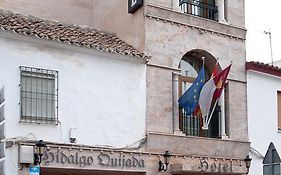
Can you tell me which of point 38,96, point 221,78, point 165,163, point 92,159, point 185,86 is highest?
point 221,78

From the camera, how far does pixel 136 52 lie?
16.8m

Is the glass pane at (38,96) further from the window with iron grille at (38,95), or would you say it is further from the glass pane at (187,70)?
the glass pane at (187,70)

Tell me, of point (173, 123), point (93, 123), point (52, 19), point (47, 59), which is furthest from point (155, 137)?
point (52, 19)

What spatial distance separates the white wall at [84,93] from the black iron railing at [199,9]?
112 inches

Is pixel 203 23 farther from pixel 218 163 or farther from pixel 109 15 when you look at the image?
pixel 218 163

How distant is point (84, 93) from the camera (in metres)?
15.6

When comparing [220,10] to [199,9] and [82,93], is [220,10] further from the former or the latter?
[82,93]

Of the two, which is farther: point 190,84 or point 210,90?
point 190,84

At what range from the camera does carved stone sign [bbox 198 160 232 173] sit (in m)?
17.5

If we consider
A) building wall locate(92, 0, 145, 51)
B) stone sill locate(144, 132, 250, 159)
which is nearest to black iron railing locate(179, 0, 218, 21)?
building wall locate(92, 0, 145, 51)

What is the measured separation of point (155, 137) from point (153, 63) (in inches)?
81.2

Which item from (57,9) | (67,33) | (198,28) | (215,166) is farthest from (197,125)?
(57,9)

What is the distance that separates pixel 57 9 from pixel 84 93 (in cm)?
532

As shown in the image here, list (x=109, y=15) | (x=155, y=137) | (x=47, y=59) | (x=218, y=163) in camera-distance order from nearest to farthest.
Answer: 1. (x=47, y=59)
2. (x=155, y=137)
3. (x=218, y=163)
4. (x=109, y=15)
